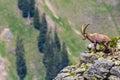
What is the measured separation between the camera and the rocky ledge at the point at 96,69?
41638mm

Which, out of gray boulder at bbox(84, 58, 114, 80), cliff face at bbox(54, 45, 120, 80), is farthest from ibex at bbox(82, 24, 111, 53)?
gray boulder at bbox(84, 58, 114, 80)

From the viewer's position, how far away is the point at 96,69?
42031 mm

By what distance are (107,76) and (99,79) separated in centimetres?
77

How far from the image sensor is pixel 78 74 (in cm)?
4375

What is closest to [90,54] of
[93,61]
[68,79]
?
[93,61]

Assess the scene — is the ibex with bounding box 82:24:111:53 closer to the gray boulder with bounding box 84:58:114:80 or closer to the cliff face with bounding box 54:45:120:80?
the cliff face with bounding box 54:45:120:80

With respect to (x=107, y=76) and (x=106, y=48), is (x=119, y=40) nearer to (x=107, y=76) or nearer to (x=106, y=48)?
(x=106, y=48)

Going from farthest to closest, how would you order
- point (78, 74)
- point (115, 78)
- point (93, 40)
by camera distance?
point (93, 40), point (78, 74), point (115, 78)

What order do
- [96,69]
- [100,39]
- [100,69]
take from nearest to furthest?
[100,69], [96,69], [100,39]

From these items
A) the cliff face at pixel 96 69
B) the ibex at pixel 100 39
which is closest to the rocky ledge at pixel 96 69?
the cliff face at pixel 96 69

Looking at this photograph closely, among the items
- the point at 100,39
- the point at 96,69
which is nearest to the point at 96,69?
the point at 96,69

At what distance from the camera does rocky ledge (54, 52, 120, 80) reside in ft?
137

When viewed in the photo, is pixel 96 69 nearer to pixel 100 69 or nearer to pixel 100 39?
pixel 100 69

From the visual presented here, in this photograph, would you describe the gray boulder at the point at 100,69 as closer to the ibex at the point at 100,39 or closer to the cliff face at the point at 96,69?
the cliff face at the point at 96,69
